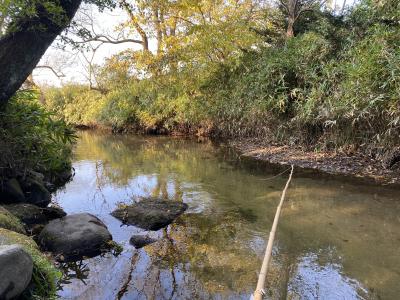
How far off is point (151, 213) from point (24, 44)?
287 centimetres

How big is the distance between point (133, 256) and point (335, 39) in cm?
772

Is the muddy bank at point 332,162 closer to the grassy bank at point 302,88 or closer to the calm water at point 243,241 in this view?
the grassy bank at point 302,88

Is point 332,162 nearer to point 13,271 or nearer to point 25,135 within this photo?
point 25,135

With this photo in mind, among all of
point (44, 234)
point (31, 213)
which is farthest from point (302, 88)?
→ point (44, 234)

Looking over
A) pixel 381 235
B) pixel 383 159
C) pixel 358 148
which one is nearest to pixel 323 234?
pixel 381 235

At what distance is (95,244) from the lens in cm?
432

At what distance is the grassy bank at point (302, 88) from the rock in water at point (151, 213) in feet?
10.2

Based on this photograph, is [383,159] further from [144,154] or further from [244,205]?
[144,154]

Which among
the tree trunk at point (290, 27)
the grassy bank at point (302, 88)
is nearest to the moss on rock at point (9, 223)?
the grassy bank at point (302, 88)

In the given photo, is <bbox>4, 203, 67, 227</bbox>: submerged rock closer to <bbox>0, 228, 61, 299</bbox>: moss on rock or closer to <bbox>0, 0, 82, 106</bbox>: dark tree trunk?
<bbox>0, 0, 82, 106</bbox>: dark tree trunk

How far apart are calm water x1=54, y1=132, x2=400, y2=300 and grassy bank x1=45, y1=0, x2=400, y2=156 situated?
1.60m

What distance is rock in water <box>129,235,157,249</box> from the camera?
173 inches

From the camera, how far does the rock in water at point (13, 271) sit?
2468 mm

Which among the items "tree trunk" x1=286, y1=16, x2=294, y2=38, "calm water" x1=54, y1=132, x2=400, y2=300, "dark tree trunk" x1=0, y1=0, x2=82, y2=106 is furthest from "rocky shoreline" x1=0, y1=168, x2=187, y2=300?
"tree trunk" x1=286, y1=16, x2=294, y2=38
